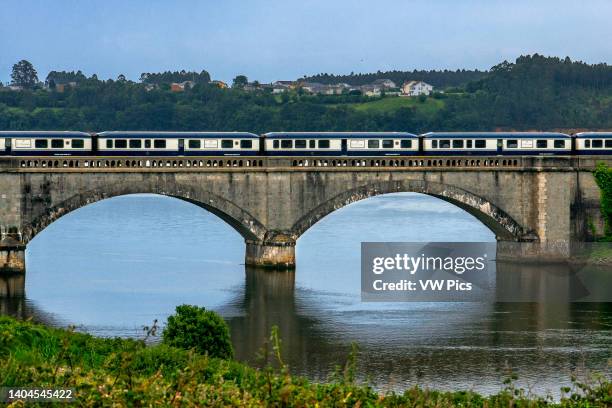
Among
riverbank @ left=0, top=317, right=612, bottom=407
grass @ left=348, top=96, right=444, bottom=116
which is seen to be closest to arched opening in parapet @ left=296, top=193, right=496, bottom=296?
riverbank @ left=0, top=317, right=612, bottom=407

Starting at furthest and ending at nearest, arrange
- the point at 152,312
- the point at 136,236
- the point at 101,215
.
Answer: the point at 101,215, the point at 136,236, the point at 152,312

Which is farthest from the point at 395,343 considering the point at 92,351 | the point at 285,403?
the point at 285,403

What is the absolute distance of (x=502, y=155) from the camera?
246ft

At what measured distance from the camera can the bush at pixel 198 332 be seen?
38.5 m

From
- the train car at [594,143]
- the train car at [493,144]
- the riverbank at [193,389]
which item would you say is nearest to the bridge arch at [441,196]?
the train car at [493,144]

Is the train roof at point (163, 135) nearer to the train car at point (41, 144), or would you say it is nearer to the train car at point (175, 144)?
the train car at point (175, 144)

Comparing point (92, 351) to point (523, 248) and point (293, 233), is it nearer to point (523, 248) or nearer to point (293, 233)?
point (293, 233)

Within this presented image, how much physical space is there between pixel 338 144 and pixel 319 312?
17695 millimetres

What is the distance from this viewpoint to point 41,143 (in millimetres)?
68438

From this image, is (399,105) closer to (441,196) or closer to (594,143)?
(594,143)

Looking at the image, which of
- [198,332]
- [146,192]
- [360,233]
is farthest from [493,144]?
[198,332]

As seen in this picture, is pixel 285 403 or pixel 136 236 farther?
→ pixel 136 236

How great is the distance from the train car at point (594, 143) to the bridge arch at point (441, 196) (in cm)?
723

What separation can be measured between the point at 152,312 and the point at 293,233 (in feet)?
48.5
